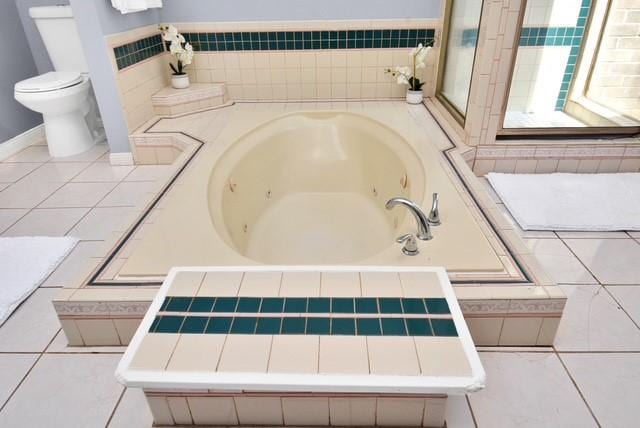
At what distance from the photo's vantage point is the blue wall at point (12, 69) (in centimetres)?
295

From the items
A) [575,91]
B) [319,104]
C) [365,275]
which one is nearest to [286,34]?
[319,104]

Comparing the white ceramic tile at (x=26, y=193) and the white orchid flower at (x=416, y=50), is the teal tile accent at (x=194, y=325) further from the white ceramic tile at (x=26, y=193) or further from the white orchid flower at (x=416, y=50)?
the white orchid flower at (x=416, y=50)

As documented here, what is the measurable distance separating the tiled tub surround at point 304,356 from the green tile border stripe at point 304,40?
2357 millimetres

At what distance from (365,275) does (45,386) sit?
1039mm

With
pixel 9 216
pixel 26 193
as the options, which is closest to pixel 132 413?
pixel 9 216

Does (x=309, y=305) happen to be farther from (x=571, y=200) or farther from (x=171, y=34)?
(x=171, y=34)

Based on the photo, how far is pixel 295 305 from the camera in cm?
114

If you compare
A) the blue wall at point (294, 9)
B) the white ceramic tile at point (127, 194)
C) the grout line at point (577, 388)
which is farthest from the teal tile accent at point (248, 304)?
the blue wall at point (294, 9)

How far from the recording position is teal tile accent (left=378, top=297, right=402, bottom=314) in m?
1.11

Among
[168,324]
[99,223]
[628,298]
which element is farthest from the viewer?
[99,223]

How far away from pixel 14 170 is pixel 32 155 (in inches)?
10.0

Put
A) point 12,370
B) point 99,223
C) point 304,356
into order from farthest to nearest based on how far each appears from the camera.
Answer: point 99,223, point 12,370, point 304,356

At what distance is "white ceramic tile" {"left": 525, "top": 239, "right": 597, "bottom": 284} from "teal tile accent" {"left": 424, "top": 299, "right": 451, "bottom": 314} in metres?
0.70

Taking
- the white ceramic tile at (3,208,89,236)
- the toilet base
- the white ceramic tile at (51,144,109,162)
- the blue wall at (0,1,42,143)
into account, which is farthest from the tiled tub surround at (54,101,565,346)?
the blue wall at (0,1,42,143)
